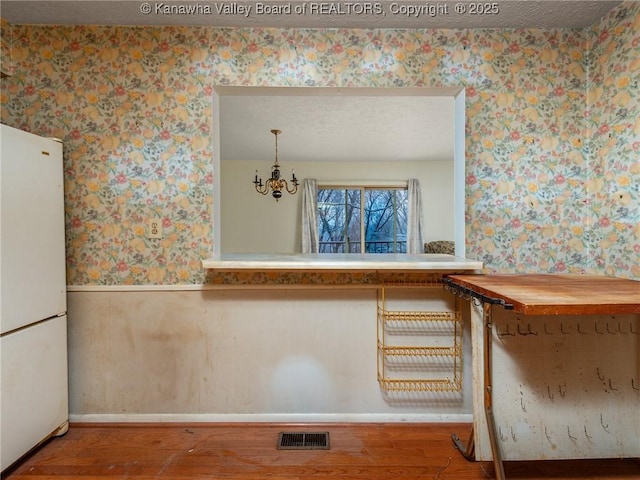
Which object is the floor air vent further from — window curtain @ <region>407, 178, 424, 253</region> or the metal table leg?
window curtain @ <region>407, 178, 424, 253</region>

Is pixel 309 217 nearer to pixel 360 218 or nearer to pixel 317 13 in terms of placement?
pixel 360 218

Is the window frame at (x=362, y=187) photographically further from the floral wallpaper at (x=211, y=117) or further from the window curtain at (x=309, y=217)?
the floral wallpaper at (x=211, y=117)

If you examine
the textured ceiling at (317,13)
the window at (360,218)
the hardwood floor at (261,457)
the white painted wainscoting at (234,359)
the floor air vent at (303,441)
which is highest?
the textured ceiling at (317,13)

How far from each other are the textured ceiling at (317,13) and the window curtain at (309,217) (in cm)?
420

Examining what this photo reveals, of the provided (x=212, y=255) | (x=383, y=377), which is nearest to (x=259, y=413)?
(x=383, y=377)

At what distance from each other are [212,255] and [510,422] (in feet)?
5.56

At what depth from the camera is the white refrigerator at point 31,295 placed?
1553 millimetres

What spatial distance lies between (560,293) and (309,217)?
4.96 metres

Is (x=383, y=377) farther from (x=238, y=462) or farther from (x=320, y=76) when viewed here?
(x=320, y=76)

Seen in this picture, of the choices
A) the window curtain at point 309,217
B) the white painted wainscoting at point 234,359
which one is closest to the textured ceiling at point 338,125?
the window curtain at point 309,217

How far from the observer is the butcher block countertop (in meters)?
1.13

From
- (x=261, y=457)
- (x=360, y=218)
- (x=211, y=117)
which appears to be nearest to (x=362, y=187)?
(x=360, y=218)

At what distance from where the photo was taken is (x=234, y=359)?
2.02 metres

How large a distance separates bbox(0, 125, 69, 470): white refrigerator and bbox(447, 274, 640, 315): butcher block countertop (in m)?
2.05
